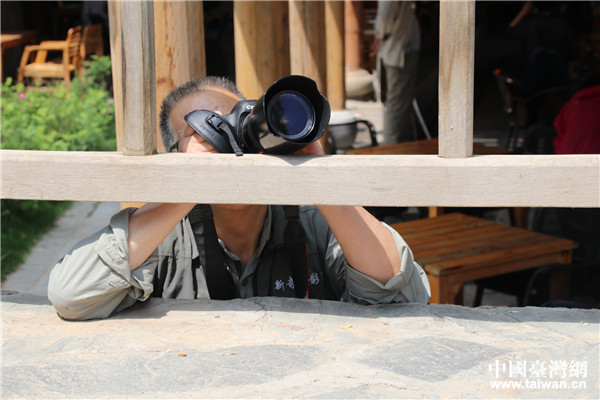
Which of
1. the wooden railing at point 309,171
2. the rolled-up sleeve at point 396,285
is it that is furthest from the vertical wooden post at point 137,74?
the rolled-up sleeve at point 396,285

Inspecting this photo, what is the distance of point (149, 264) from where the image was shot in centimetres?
188

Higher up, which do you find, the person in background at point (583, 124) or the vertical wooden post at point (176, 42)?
the vertical wooden post at point (176, 42)

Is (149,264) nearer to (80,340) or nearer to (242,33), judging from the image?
(80,340)

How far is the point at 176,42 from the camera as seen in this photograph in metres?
2.57

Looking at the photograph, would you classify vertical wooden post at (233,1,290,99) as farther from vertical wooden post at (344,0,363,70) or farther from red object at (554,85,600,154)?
vertical wooden post at (344,0,363,70)

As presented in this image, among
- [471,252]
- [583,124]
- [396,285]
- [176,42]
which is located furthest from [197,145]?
[583,124]

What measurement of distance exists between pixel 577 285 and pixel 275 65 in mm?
2035

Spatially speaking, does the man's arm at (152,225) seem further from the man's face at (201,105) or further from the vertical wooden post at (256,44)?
the vertical wooden post at (256,44)

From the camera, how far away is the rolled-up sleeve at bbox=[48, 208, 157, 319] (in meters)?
1.78

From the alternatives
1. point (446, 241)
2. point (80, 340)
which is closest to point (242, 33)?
point (446, 241)

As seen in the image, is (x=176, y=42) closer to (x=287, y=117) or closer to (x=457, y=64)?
(x=287, y=117)

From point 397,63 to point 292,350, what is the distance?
18.4 feet

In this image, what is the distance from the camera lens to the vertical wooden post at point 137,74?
1656 mm

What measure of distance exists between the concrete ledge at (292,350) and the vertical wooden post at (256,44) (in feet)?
8.11
